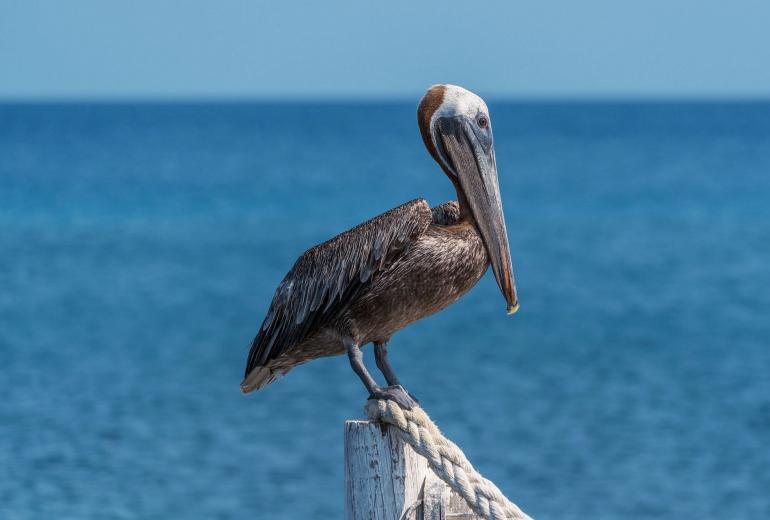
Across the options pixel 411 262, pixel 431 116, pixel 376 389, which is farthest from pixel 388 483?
pixel 431 116

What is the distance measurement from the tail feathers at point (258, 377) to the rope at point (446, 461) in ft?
1.98

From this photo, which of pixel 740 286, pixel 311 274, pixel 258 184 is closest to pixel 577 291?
pixel 740 286

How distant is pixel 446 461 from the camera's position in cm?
359

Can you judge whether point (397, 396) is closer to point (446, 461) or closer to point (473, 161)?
point (446, 461)

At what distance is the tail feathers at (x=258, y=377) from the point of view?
13.7 feet

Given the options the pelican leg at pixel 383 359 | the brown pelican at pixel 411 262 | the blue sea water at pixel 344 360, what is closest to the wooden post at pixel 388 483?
the brown pelican at pixel 411 262

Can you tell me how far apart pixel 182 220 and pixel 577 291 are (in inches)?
538

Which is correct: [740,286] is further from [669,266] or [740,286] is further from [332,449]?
[332,449]

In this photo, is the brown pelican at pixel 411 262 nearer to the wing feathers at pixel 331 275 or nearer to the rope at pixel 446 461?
the wing feathers at pixel 331 275

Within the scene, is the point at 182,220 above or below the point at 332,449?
above

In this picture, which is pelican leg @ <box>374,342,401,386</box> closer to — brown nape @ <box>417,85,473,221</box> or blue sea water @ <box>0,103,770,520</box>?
brown nape @ <box>417,85,473,221</box>

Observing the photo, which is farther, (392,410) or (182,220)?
(182,220)

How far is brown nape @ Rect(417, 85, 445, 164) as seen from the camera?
3990mm

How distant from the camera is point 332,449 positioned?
978cm
